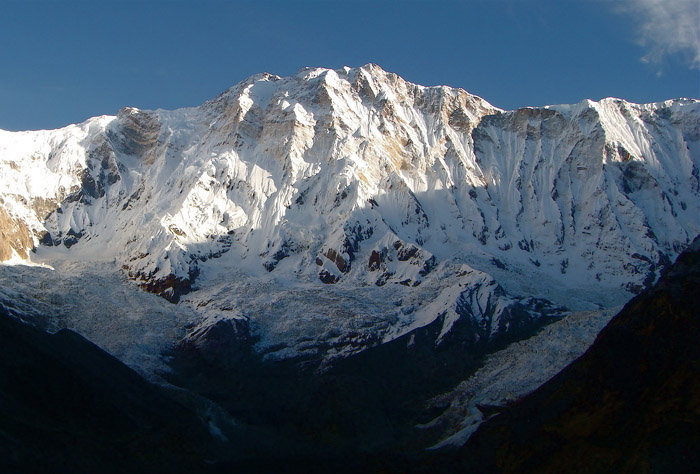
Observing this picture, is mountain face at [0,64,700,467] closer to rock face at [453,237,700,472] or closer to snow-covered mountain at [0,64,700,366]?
snow-covered mountain at [0,64,700,366]

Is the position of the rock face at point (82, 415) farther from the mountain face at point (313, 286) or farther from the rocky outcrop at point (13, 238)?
the rocky outcrop at point (13, 238)

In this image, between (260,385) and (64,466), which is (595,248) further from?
(64,466)

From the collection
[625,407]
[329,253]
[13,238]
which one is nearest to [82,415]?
[625,407]

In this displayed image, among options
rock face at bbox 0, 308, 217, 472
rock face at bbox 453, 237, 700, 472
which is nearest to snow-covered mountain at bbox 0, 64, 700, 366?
rock face at bbox 0, 308, 217, 472

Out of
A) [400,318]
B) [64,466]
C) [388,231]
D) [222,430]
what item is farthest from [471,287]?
[64,466]

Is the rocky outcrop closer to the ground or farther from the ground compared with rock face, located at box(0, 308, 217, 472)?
farther from the ground

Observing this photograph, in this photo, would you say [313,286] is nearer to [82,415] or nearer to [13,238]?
[13,238]

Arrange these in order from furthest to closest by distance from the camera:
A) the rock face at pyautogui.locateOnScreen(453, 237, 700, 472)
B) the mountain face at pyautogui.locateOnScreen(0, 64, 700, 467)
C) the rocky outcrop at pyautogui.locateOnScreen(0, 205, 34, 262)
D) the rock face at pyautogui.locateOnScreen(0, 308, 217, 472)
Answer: the rocky outcrop at pyautogui.locateOnScreen(0, 205, 34, 262) → the mountain face at pyautogui.locateOnScreen(0, 64, 700, 467) → the rock face at pyautogui.locateOnScreen(0, 308, 217, 472) → the rock face at pyautogui.locateOnScreen(453, 237, 700, 472)

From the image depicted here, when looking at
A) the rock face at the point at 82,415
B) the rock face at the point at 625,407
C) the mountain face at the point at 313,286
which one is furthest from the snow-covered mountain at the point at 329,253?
the rock face at the point at 625,407

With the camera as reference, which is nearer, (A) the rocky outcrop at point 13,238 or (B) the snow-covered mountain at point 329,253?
(B) the snow-covered mountain at point 329,253

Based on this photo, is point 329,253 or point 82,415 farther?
point 329,253
